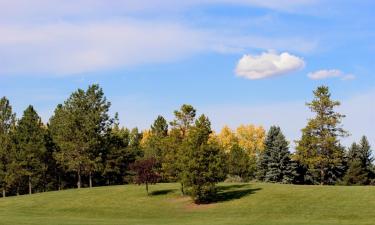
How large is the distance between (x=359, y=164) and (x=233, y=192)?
36.5 m

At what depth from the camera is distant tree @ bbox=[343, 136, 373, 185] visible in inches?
3196

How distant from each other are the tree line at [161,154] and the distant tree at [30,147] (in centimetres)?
14

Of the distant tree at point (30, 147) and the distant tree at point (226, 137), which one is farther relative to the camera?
the distant tree at point (226, 137)

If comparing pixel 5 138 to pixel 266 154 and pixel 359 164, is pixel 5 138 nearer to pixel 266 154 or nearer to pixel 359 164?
pixel 266 154

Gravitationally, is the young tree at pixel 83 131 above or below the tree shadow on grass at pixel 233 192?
above

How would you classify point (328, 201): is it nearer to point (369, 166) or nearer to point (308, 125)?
point (308, 125)

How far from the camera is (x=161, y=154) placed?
249ft

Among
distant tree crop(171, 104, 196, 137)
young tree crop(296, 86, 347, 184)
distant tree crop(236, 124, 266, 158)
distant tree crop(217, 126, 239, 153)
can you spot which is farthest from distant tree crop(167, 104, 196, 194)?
distant tree crop(236, 124, 266, 158)

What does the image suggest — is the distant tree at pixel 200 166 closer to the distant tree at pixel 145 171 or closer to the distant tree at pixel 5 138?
the distant tree at pixel 145 171

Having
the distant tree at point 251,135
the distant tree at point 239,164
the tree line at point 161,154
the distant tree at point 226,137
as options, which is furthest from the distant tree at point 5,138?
the distant tree at point 251,135

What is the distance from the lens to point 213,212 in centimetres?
4541

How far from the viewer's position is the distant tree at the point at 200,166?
163ft

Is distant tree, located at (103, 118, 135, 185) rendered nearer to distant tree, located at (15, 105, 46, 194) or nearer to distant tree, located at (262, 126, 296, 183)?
distant tree, located at (15, 105, 46, 194)

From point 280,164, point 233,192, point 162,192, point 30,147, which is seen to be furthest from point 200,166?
point 30,147
